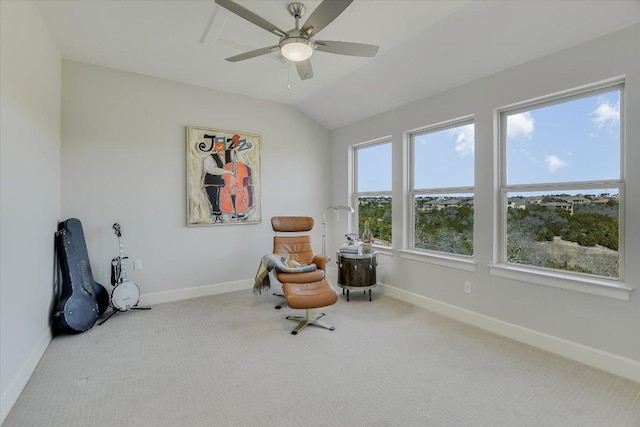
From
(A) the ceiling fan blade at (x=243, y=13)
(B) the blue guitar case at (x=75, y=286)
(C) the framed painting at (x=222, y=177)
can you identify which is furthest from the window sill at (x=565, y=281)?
(B) the blue guitar case at (x=75, y=286)

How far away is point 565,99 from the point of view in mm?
2609

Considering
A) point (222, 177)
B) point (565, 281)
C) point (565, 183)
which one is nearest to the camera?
point (565, 281)

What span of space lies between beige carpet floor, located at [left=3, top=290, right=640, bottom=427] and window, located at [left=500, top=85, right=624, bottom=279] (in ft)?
2.86

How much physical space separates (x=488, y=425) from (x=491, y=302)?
1.52 metres

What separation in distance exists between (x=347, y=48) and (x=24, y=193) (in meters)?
2.59

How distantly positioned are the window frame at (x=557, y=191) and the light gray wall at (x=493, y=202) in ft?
0.20

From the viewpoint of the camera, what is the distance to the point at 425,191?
3797 millimetres

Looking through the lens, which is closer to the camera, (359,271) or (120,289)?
(120,289)

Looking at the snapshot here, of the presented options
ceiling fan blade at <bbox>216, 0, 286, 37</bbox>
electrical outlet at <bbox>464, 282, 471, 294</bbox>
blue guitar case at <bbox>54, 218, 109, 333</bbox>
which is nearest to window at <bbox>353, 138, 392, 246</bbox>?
electrical outlet at <bbox>464, 282, 471, 294</bbox>

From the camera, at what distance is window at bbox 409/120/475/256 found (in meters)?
3.38

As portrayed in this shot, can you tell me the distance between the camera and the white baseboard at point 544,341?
7.27ft

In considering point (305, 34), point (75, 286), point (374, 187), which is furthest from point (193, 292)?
point (305, 34)

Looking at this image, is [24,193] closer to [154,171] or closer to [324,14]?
[154,171]

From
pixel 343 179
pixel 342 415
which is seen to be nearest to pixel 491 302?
pixel 342 415
